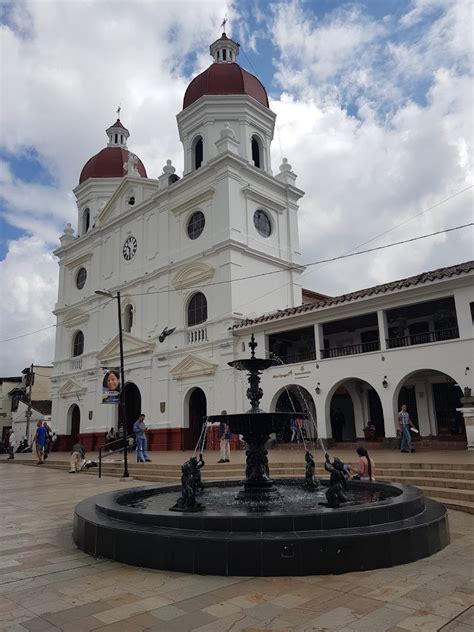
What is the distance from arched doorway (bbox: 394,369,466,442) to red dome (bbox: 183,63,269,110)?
686 inches

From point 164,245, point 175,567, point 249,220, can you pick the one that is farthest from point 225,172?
point 175,567

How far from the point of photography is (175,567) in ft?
16.9

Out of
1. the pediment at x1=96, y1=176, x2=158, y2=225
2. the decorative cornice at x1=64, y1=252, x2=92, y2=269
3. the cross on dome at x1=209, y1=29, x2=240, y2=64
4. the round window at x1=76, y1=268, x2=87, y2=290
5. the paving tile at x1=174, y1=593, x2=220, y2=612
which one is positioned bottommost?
the paving tile at x1=174, y1=593, x2=220, y2=612

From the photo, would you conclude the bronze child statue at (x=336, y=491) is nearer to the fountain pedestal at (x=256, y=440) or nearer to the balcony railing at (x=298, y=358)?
the fountain pedestal at (x=256, y=440)

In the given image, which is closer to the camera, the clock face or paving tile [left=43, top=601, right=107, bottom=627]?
paving tile [left=43, top=601, right=107, bottom=627]

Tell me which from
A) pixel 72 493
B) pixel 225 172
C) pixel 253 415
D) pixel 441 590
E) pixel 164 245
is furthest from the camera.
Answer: pixel 164 245

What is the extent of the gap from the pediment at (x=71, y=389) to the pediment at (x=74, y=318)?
3662 millimetres

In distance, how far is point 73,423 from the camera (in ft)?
104

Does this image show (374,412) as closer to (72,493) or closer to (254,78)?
(72,493)

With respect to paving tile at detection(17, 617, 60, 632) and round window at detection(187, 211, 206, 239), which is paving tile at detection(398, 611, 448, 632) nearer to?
paving tile at detection(17, 617, 60, 632)

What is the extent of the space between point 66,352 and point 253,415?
27498 millimetres

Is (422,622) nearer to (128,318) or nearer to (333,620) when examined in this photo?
(333,620)

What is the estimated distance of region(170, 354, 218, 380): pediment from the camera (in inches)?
889

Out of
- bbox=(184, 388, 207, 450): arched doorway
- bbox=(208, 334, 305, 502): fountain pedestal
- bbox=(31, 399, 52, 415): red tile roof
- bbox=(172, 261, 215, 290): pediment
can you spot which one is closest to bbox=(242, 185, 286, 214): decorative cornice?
bbox=(172, 261, 215, 290): pediment
